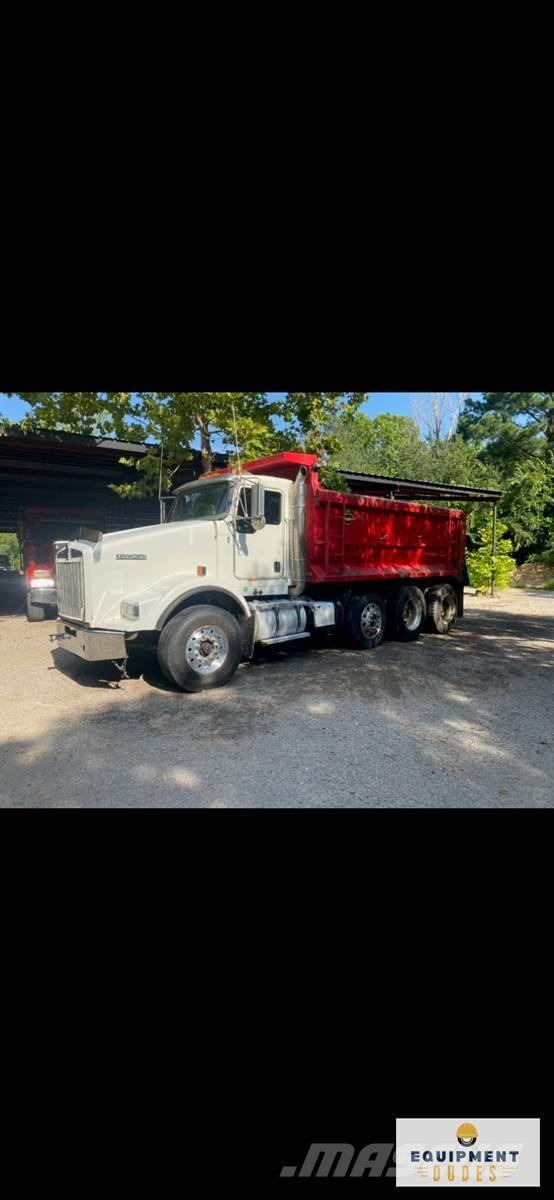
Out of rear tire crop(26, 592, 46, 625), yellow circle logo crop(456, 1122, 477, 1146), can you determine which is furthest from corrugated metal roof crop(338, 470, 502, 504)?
yellow circle logo crop(456, 1122, 477, 1146)

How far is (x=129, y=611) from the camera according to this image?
17.8ft

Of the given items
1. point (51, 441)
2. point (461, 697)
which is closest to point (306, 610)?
point (461, 697)

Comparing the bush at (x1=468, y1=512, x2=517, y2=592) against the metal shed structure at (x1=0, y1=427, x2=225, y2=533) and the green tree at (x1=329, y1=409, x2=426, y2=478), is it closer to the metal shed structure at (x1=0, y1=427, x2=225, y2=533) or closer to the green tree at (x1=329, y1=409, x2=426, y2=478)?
the green tree at (x1=329, y1=409, x2=426, y2=478)

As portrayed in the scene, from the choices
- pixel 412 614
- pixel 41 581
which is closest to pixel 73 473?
pixel 41 581

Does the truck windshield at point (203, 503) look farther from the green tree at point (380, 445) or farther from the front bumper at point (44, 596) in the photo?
the green tree at point (380, 445)

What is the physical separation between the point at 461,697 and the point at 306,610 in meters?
2.59

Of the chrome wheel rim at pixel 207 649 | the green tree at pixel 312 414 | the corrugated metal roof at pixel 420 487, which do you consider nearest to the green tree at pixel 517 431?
the corrugated metal roof at pixel 420 487

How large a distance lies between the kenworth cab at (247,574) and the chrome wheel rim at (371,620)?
0.02 metres

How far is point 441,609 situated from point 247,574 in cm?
461

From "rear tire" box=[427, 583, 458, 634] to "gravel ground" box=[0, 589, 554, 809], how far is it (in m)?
1.98
